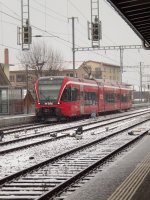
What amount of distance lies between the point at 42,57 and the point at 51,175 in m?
66.0

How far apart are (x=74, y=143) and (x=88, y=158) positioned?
463 centimetres

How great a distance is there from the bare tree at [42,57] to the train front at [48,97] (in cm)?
3882

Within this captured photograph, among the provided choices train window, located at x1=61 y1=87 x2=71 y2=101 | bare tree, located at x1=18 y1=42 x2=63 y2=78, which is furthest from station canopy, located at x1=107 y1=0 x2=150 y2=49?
bare tree, located at x1=18 y1=42 x2=63 y2=78

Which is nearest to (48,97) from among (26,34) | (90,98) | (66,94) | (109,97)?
(66,94)

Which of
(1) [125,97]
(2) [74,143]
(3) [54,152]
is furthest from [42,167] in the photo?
(1) [125,97]

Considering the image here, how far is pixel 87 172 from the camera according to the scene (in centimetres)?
1129

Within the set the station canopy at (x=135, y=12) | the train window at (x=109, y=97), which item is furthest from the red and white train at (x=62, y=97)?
the station canopy at (x=135, y=12)

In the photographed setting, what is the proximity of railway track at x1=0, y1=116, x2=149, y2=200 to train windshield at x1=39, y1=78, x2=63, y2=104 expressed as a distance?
1468cm

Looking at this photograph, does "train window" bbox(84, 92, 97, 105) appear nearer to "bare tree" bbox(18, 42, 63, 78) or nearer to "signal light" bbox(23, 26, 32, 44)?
"signal light" bbox(23, 26, 32, 44)

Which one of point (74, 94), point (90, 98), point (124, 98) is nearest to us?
point (74, 94)

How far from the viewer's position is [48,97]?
3127 cm

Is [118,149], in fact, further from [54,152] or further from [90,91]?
[90,91]

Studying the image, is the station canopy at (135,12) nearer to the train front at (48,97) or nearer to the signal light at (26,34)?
the signal light at (26,34)

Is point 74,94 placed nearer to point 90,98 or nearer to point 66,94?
point 66,94
